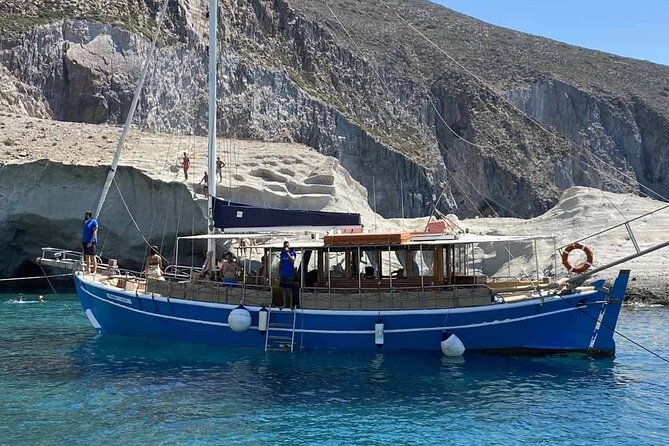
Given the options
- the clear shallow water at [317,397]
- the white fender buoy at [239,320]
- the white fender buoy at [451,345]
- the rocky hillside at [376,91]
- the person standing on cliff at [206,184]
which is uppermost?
the rocky hillside at [376,91]

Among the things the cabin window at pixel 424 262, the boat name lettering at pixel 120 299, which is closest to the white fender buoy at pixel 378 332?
the cabin window at pixel 424 262

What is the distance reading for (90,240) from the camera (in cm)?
2181

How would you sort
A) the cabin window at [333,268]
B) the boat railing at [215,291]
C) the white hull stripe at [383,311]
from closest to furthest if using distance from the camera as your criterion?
the white hull stripe at [383,311] < the boat railing at [215,291] < the cabin window at [333,268]

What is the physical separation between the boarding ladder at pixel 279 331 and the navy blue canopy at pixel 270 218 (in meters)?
2.49

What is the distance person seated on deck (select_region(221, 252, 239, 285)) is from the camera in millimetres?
20766

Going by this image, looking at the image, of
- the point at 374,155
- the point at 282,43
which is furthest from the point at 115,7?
the point at 374,155

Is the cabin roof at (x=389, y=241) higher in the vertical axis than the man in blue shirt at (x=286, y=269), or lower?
higher

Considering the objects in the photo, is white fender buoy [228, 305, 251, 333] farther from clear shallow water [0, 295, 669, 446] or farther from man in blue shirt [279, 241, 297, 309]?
man in blue shirt [279, 241, 297, 309]

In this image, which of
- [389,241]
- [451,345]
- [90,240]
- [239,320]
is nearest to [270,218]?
[239,320]

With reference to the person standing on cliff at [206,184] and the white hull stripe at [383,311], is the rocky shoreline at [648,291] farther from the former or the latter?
the person standing on cliff at [206,184]

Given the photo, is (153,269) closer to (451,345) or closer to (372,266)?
(372,266)

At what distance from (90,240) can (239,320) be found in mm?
5630

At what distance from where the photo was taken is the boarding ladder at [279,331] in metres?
19.6

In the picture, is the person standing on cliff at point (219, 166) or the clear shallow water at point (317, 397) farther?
the person standing on cliff at point (219, 166)
